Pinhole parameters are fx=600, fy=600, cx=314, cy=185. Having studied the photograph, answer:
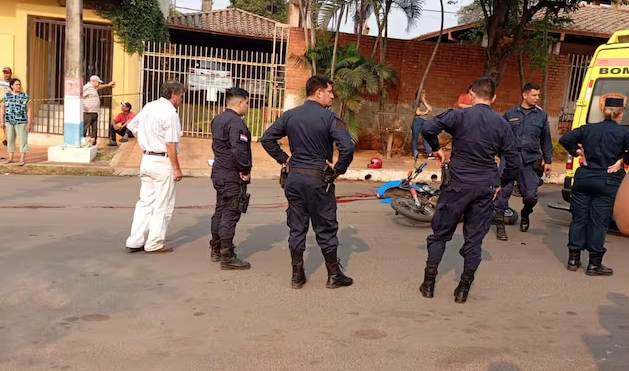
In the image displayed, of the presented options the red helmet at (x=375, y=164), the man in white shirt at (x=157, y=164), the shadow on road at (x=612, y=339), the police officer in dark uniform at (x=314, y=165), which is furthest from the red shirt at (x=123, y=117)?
the shadow on road at (x=612, y=339)

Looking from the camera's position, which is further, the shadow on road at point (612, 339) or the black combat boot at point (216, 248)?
the black combat boot at point (216, 248)

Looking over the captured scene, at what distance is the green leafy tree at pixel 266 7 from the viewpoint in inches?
1551

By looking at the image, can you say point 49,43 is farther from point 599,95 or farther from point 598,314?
point 598,314

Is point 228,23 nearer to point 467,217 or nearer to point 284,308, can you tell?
point 467,217

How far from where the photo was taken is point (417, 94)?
1473 cm

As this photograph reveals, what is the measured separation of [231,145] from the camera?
5504 mm

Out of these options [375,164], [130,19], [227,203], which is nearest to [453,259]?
[227,203]

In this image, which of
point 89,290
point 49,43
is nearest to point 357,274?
point 89,290

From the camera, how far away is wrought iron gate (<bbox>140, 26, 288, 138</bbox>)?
15.1 m

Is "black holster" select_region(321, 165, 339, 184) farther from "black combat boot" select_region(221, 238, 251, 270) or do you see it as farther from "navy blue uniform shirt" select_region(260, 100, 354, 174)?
"black combat boot" select_region(221, 238, 251, 270)

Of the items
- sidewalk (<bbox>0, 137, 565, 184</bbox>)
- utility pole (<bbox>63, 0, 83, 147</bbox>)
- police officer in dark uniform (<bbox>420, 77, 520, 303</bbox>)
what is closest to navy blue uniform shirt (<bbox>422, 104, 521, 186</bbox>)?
police officer in dark uniform (<bbox>420, 77, 520, 303</bbox>)

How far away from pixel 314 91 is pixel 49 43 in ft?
47.2

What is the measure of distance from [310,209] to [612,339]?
2414 mm

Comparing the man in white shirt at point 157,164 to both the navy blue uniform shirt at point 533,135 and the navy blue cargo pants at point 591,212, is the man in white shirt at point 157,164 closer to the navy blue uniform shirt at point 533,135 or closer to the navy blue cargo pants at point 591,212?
the navy blue cargo pants at point 591,212
